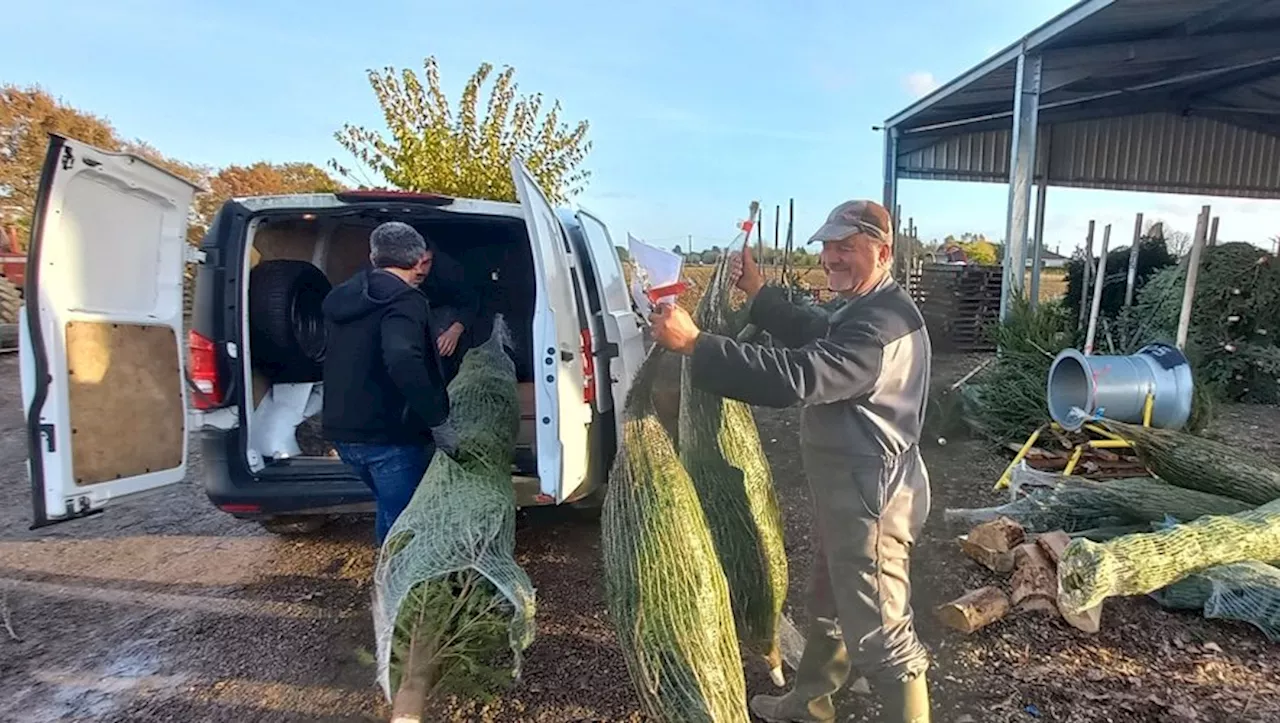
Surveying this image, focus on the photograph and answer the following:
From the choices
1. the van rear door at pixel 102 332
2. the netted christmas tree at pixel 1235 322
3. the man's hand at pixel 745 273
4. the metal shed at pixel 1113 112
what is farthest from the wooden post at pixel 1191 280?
the van rear door at pixel 102 332

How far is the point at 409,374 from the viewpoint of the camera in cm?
266

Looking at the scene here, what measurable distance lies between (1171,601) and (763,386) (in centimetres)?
267

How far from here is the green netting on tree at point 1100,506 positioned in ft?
11.6

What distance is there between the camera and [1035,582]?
317 centimetres

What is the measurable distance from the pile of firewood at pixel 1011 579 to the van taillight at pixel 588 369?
1.78 metres

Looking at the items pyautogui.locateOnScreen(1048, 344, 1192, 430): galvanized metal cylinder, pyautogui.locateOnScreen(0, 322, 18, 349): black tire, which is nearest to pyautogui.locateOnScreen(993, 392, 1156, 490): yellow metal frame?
pyautogui.locateOnScreen(1048, 344, 1192, 430): galvanized metal cylinder

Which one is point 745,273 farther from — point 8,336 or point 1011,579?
point 8,336

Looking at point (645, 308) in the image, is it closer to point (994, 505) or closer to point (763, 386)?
point (763, 386)

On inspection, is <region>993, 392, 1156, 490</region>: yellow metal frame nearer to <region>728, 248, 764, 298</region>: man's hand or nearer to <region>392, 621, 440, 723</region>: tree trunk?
<region>728, 248, 764, 298</region>: man's hand

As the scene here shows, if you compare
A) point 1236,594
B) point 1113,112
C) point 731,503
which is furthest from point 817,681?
point 1113,112

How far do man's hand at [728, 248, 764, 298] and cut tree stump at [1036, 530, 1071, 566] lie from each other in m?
2.01

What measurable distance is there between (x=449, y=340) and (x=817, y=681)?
8.68 ft

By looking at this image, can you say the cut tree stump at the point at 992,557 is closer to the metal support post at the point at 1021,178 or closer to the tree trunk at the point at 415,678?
→ the tree trunk at the point at 415,678

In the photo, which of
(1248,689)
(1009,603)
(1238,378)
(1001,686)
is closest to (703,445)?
(1001,686)
